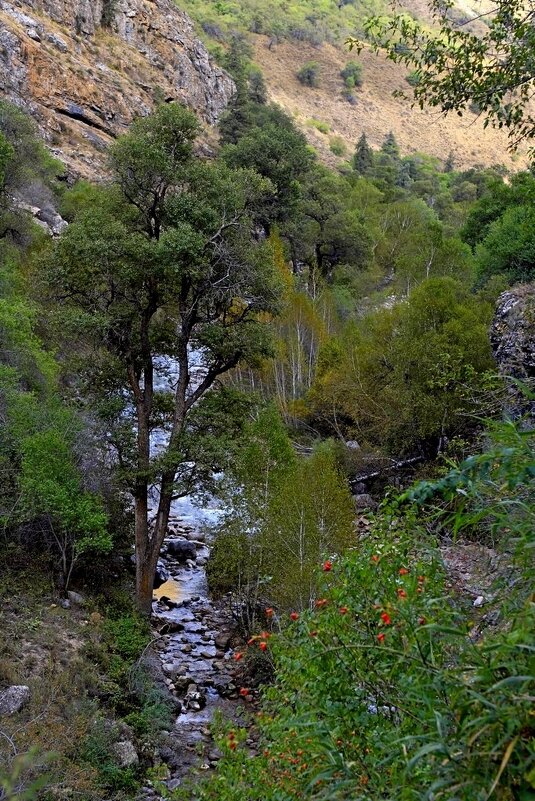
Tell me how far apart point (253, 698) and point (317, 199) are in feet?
110

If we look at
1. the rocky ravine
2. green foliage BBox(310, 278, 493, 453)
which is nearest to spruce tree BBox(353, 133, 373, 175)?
green foliage BBox(310, 278, 493, 453)

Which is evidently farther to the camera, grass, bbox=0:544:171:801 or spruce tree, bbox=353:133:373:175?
spruce tree, bbox=353:133:373:175

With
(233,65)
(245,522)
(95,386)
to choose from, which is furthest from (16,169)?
(233,65)

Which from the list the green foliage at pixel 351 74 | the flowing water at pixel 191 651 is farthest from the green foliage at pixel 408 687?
the green foliage at pixel 351 74

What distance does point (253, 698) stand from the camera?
1156 cm

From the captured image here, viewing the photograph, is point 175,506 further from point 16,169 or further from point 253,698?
point 16,169

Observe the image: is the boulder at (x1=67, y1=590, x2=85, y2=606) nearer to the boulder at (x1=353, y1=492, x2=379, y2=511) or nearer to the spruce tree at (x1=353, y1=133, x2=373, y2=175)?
the boulder at (x1=353, y1=492, x2=379, y2=511)

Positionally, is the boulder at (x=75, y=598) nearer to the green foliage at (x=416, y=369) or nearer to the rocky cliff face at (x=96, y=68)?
the green foliage at (x=416, y=369)

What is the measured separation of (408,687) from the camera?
8.33ft

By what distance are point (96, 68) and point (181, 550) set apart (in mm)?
45030

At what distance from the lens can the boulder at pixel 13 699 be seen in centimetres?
806

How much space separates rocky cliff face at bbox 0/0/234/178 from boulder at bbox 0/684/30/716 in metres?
37.5

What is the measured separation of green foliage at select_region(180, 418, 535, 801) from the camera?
1980 millimetres

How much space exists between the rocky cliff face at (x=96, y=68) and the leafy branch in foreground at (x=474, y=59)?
38330 mm
